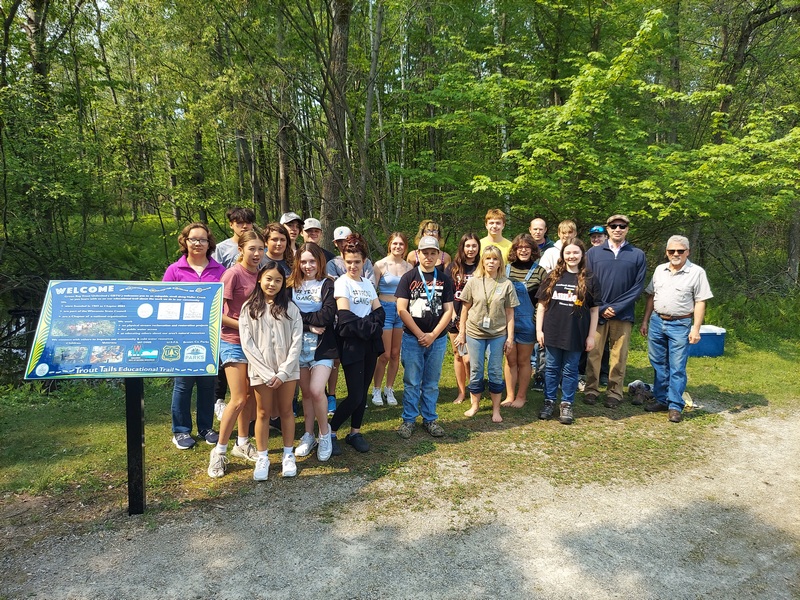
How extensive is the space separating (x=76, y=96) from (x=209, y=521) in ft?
38.0

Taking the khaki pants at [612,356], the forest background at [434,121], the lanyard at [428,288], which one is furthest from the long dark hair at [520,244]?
the forest background at [434,121]

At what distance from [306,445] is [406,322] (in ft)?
4.59

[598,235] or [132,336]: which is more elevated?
[598,235]

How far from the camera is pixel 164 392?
20.4ft

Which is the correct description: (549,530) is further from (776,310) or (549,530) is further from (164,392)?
(776,310)

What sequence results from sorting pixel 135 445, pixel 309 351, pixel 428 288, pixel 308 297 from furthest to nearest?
pixel 428 288 < pixel 308 297 < pixel 309 351 < pixel 135 445

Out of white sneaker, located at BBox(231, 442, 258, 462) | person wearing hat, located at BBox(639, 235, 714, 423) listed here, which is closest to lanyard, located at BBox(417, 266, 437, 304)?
white sneaker, located at BBox(231, 442, 258, 462)

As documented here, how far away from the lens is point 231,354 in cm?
378

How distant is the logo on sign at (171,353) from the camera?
3189 millimetres

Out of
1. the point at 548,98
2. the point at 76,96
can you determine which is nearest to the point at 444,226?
the point at 548,98

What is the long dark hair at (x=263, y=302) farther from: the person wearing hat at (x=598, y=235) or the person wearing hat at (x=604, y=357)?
the person wearing hat at (x=598, y=235)

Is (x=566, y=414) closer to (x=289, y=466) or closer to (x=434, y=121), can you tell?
(x=289, y=466)

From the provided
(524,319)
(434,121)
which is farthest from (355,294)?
(434,121)

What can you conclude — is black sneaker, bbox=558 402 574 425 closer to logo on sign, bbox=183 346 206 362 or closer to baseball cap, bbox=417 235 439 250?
baseball cap, bbox=417 235 439 250
